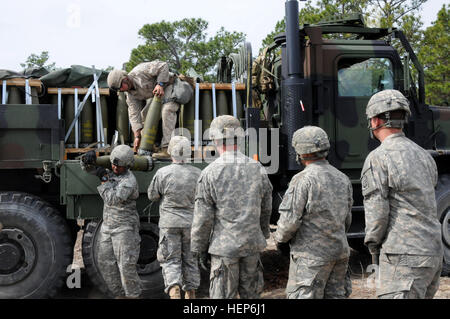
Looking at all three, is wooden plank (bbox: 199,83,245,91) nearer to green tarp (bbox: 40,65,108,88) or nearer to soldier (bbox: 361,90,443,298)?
green tarp (bbox: 40,65,108,88)

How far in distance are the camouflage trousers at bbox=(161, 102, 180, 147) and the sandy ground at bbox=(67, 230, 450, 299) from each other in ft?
5.79

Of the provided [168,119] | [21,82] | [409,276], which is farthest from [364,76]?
[21,82]

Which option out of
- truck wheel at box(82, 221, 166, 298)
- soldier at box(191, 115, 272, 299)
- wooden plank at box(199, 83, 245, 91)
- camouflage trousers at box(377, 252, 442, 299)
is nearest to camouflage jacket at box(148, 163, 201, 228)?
truck wheel at box(82, 221, 166, 298)

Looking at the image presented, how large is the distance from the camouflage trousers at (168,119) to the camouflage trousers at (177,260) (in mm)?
1162

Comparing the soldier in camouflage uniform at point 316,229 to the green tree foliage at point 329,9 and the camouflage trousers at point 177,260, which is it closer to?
the camouflage trousers at point 177,260

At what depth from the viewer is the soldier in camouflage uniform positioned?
3.05 m

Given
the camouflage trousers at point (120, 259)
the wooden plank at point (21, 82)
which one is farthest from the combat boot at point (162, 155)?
the wooden plank at point (21, 82)

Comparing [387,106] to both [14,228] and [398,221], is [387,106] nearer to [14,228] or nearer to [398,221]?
[398,221]

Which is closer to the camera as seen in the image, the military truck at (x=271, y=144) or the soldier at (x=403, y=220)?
the soldier at (x=403, y=220)

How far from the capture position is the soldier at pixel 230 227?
10.5 ft

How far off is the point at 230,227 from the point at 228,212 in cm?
10

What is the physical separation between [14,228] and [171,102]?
2.05 metres

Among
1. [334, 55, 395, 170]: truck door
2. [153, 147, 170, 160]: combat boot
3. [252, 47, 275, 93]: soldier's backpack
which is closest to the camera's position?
[153, 147, 170, 160]: combat boot

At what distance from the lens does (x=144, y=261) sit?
4.94 metres
